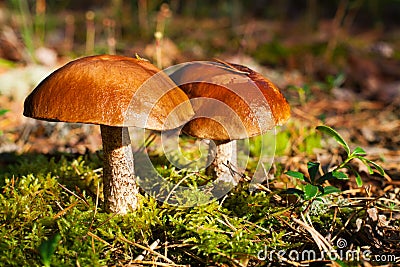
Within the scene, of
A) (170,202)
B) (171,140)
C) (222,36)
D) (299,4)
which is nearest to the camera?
(170,202)

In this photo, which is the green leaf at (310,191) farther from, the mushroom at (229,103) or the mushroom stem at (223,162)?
the mushroom stem at (223,162)

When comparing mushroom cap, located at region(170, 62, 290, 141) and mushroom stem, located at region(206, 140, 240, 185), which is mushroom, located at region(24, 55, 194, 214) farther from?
mushroom stem, located at region(206, 140, 240, 185)

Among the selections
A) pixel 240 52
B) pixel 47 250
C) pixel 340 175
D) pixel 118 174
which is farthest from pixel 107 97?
pixel 240 52

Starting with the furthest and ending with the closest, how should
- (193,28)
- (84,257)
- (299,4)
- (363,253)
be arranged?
(299,4), (193,28), (363,253), (84,257)

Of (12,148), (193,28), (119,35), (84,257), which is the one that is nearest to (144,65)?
(84,257)

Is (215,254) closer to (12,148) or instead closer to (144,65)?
(144,65)

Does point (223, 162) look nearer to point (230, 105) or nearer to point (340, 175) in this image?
point (230, 105)

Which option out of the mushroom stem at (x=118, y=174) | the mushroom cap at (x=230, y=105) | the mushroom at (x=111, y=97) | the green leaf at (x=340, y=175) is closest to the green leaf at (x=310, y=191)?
the green leaf at (x=340, y=175)
